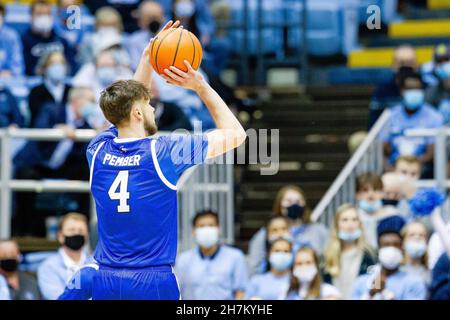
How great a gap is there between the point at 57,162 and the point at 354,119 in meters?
4.07

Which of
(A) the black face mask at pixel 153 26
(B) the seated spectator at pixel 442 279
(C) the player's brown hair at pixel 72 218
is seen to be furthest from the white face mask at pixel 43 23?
(B) the seated spectator at pixel 442 279

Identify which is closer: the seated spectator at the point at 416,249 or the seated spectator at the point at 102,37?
the seated spectator at the point at 416,249

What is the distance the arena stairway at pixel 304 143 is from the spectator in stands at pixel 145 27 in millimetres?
1678

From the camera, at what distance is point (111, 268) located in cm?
881

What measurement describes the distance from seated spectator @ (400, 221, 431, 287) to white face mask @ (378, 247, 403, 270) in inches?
8.2

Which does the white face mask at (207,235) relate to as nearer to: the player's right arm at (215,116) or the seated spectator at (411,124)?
the seated spectator at (411,124)

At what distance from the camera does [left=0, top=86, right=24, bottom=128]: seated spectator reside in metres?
15.1

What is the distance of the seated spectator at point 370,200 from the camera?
13.6 m

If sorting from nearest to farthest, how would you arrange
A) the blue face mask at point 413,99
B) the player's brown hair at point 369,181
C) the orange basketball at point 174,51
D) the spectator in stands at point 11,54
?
the orange basketball at point 174,51 → the player's brown hair at point 369,181 → the blue face mask at point 413,99 → the spectator in stands at point 11,54

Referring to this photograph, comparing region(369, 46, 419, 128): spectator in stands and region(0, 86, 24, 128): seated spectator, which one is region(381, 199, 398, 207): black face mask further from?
region(0, 86, 24, 128): seated spectator

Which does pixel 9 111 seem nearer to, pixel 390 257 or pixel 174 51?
pixel 390 257

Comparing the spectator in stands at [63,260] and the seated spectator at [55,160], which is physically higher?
the seated spectator at [55,160]

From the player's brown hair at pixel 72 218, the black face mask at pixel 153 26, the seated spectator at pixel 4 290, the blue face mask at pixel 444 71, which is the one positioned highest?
the black face mask at pixel 153 26
